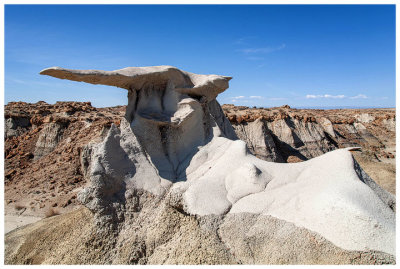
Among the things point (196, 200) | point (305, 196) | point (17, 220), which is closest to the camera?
point (305, 196)

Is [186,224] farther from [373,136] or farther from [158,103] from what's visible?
[373,136]

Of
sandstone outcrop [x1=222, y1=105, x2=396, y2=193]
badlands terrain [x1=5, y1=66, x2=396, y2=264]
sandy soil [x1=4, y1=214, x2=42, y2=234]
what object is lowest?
sandy soil [x1=4, y1=214, x2=42, y2=234]

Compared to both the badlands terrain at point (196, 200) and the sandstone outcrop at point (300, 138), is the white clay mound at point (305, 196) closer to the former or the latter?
the badlands terrain at point (196, 200)

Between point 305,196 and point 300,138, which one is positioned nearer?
point 305,196

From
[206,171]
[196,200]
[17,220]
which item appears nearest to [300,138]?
[206,171]

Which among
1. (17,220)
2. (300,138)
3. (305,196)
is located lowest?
(17,220)

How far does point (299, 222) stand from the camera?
10.1 ft

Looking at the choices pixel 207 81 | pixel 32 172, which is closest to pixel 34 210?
Answer: pixel 32 172

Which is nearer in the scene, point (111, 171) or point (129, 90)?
point (111, 171)

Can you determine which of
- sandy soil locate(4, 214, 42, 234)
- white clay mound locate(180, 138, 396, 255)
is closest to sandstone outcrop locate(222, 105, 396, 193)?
white clay mound locate(180, 138, 396, 255)

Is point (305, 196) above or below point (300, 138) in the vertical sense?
above

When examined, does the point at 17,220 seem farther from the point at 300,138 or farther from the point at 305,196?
the point at 300,138

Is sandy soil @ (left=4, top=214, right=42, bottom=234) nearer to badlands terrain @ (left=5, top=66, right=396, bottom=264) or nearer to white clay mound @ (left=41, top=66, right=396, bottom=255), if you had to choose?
badlands terrain @ (left=5, top=66, right=396, bottom=264)

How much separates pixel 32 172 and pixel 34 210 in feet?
13.1
